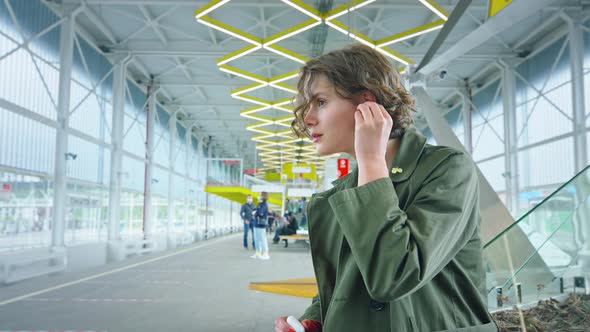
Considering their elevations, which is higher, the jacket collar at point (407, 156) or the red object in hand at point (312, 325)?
the jacket collar at point (407, 156)

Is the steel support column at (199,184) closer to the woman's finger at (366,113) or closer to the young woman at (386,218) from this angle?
the young woman at (386,218)

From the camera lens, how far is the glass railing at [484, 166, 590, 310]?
88.3 inches

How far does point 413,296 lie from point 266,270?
29.0 ft

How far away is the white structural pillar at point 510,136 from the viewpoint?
14977 millimetres

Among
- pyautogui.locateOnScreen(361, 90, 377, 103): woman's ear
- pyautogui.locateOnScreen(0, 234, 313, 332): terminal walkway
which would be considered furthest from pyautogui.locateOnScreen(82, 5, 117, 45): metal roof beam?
pyautogui.locateOnScreen(361, 90, 377, 103): woman's ear

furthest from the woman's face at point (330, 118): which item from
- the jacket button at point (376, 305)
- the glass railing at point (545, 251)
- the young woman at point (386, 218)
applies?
the glass railing at point (545, 251)

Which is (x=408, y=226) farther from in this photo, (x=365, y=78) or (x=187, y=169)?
(x=187, y=169)

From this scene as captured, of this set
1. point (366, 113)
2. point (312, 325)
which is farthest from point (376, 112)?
point (312, 325)

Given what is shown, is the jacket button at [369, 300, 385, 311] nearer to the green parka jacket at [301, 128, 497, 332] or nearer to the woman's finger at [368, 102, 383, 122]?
the green parka jacket at [301, 128, 497, 332]

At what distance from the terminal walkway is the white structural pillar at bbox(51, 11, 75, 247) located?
1986 mm

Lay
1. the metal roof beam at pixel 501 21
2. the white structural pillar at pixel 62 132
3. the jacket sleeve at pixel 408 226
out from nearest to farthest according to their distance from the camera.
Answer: the jacket sleeve at pixel 408 226 → the metal roof beam at pixel 501 21 → the white structural pillar at pixel 62 132

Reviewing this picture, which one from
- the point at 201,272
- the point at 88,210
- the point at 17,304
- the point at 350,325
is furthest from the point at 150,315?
the point at 88,210

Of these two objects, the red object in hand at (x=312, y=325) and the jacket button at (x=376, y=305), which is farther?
the red object in hand at (x=312, y=325)

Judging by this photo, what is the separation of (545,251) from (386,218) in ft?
6.25
